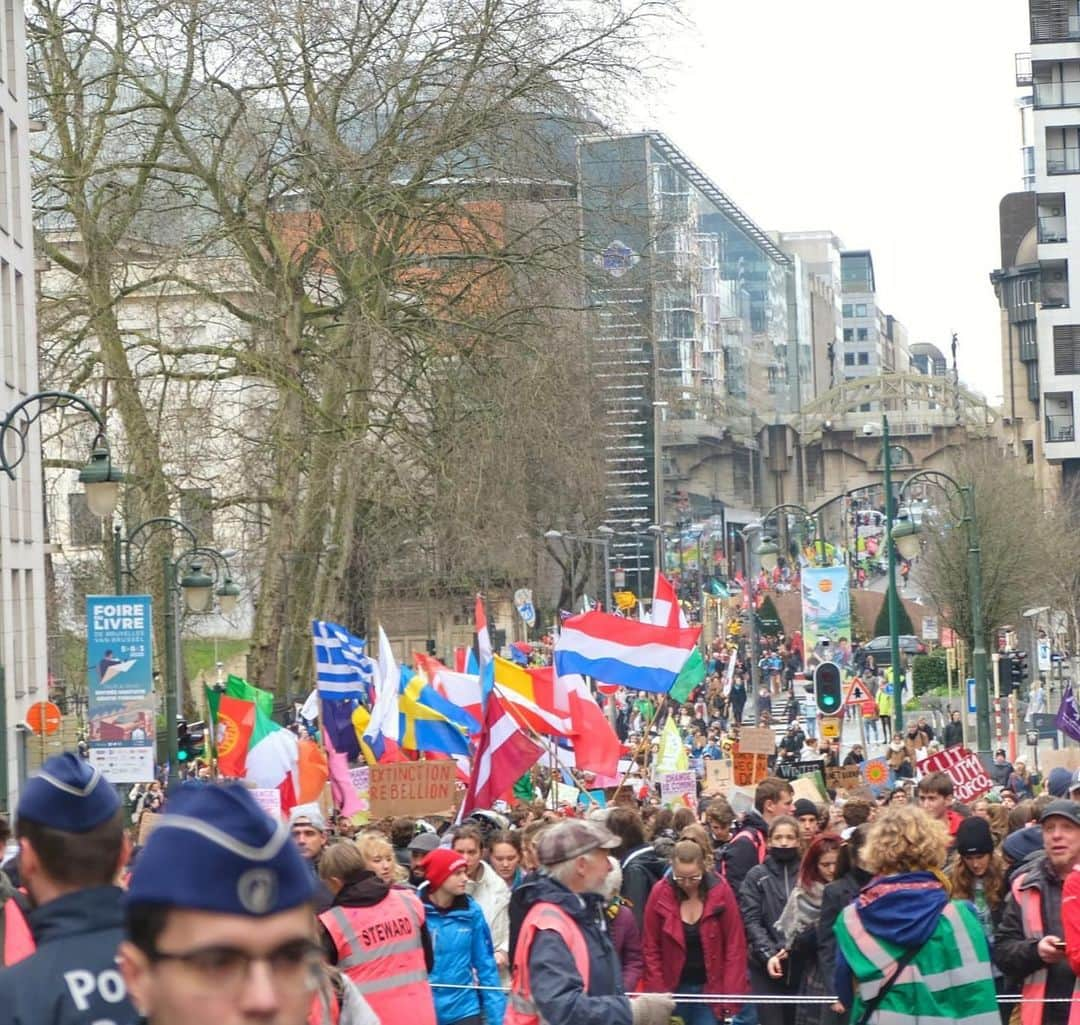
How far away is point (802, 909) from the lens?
10102 mm

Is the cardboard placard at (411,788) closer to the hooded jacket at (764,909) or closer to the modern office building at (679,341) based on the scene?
the hooded jacket at (764,909)

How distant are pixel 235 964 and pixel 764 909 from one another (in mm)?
8326

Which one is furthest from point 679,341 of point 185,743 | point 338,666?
point 338,666

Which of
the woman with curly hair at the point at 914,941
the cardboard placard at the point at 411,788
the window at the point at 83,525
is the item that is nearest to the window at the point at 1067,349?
the window at the point at 83,525

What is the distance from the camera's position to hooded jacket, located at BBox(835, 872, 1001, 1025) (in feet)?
22.5

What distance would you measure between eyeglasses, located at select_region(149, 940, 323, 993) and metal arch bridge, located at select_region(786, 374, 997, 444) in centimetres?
15212

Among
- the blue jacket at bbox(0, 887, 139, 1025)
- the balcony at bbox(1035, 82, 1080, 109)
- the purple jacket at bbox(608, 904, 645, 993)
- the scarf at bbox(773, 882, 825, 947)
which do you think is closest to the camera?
the blue jacket at bbox(0, 887, 139, 1025)

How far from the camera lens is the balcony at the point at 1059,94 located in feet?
264

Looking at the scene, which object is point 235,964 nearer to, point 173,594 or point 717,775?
point 717,775

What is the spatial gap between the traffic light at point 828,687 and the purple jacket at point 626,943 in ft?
75.8

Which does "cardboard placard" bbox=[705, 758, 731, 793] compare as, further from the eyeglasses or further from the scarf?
the eyeglasses

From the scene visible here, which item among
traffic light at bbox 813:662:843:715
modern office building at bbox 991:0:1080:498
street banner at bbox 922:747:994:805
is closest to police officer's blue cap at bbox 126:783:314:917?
street banner at bbox 922:747:994:805

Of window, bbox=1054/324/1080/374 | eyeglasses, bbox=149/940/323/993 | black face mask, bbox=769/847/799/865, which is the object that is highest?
window, bbox=1054/324/1080/374

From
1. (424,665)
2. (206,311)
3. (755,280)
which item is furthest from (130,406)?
(755,280)
